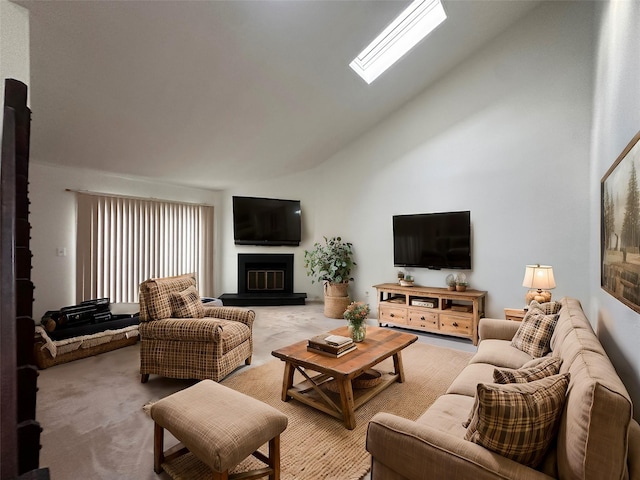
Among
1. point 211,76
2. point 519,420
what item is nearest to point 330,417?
point 519,420

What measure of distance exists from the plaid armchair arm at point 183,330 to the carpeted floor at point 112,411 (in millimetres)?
458

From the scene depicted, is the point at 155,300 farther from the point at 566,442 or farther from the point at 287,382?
the point at 566,442

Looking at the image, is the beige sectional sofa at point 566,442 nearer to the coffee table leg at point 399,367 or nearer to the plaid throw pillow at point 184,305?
the coffee table leg at point 399,367

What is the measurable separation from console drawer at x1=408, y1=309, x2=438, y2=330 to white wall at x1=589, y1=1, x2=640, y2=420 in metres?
2.01

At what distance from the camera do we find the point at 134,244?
200 inches

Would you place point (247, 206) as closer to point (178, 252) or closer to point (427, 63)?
point (178, 252)

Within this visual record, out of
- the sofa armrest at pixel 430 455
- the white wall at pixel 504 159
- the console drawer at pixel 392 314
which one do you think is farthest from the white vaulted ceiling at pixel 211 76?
the sofa armrest at pixel 430 455

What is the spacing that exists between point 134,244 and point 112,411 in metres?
3.27

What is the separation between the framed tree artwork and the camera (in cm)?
150

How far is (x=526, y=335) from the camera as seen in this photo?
2.41 m

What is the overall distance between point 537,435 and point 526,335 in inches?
61.1

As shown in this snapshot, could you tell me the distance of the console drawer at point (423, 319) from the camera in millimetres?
4320

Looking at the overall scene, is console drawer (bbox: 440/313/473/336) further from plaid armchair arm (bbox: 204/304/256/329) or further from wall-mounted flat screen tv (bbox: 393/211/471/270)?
plaid armchair arm (bbox: 204/304/256/329)

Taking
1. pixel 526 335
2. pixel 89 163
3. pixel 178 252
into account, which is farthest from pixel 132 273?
pixel 526 335
